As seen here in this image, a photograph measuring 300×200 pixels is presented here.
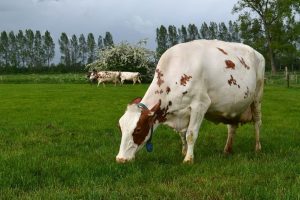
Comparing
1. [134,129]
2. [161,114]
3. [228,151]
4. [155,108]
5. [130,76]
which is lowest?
[130,76]

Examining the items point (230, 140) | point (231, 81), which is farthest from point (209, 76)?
point (230, 140)

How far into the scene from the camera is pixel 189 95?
8.12m

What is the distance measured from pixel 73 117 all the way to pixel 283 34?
196ft

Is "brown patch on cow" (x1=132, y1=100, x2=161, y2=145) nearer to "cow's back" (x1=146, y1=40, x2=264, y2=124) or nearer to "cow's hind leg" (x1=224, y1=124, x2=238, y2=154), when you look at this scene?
"cow's back" (x1=146, y1=40, x2=264, y2=124)

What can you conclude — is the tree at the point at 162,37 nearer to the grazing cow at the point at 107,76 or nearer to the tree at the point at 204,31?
the tree at the point at 204,31

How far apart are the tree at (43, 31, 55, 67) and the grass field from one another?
→ 134589 millimetres

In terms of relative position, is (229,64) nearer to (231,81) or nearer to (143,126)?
(231,81)

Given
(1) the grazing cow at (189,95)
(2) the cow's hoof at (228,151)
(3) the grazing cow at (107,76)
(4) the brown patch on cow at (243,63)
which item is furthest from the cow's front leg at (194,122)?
(3) the grazing cow at (107,76)

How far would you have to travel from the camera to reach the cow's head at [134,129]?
7.54m

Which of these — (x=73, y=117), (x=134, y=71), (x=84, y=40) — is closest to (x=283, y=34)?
(x=134, y=71)

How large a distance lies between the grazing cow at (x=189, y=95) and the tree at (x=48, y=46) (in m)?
138

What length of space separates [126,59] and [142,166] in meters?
45.3

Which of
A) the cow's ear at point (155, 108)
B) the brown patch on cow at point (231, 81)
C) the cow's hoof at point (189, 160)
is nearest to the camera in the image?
the cow's hoof at point (189, 160)

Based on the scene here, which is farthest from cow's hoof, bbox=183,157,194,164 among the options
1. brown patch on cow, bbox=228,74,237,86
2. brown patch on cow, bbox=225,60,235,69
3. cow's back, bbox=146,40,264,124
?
brown patch on cow, bbox=225,60,235,69
